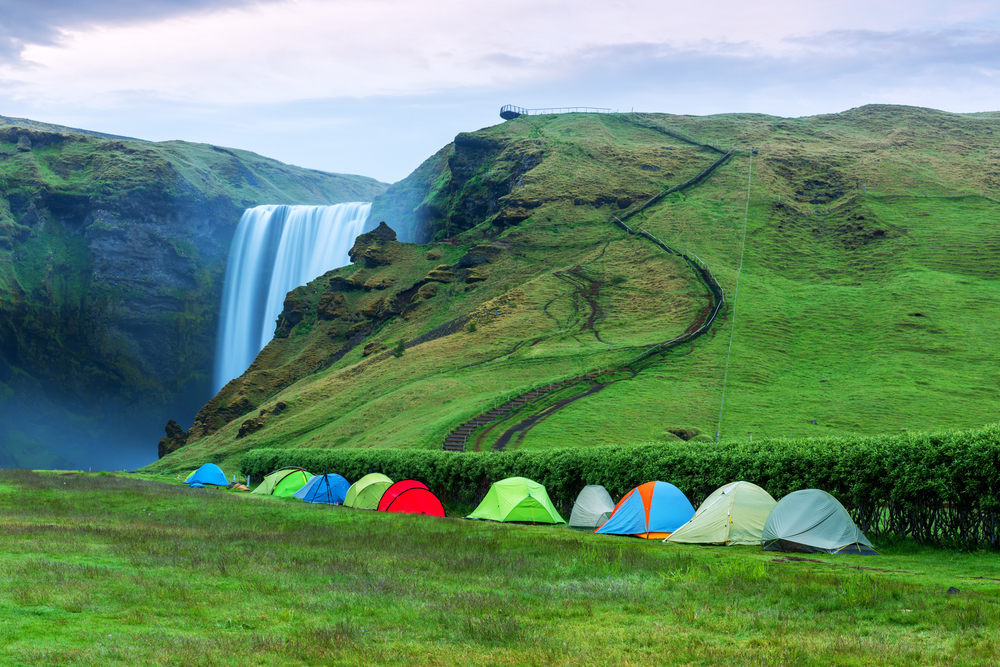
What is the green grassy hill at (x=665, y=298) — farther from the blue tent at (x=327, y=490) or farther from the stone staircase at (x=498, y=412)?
the blue tent at (x=327, y=490)

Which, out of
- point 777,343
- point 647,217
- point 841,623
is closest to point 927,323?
point 777,343

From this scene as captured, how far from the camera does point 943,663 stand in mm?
9602

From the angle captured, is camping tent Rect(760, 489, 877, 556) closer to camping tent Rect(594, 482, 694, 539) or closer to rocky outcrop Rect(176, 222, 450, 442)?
camping tent Rect(594, 482, 694, 539)

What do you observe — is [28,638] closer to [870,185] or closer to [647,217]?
[647,217]

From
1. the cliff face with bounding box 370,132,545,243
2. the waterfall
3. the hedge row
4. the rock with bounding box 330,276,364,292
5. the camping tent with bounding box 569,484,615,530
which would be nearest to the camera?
the hedge row

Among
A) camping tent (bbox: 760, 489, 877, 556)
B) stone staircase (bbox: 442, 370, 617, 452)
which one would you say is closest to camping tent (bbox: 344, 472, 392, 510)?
stone staircase (bbox: 442, 370, 617, 452)

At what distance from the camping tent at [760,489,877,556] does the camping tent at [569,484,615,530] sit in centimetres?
866

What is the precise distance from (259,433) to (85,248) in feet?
320

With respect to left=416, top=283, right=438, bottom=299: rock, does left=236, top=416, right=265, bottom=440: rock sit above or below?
below

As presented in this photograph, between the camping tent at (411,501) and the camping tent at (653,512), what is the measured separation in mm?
9991

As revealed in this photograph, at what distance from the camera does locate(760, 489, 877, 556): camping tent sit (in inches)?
817

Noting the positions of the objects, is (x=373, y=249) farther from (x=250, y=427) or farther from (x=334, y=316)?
(x=250, y=427)

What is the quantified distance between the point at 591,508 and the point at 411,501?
884 centimetres

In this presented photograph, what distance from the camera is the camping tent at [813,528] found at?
20.8 metres
